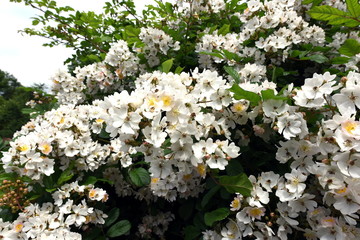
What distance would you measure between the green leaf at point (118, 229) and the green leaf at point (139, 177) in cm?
26

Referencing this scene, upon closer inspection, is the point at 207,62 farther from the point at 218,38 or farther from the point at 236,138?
the point at 236,138

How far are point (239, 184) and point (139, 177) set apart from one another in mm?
673

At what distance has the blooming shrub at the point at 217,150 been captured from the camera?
3.95 ft

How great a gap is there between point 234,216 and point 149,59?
1.55 metres

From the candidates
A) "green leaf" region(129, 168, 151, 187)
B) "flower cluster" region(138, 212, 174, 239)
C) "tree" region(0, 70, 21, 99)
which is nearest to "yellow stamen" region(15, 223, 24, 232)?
"green leaf" region(129, 168, 151, 187)

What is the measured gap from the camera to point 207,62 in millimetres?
2221

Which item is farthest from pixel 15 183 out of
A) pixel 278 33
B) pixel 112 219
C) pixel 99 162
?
pixel 278 33

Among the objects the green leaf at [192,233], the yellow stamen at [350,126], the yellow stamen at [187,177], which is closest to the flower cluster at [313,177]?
the yellow stamen at [350,126]

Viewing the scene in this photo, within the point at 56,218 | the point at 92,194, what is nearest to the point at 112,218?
the point at 92,194

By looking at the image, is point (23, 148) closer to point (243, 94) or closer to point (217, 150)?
point (217, 150)

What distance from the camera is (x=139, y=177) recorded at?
1711mm

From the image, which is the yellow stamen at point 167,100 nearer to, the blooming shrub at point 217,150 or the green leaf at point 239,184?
the blooming shrub at point 217,150

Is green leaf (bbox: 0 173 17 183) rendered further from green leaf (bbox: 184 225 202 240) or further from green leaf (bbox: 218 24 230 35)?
green leaf (bbox: 218 24 230 35)

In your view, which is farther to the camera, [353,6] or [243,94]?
[353,6]
